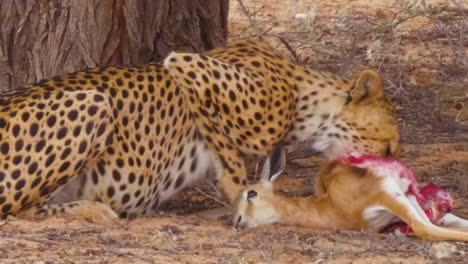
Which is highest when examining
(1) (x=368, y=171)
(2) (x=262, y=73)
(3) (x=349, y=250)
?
(2) (x=262, y=73)

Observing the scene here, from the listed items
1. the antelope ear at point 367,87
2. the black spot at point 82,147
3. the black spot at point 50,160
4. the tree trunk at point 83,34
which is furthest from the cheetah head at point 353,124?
the black spot at point 50,160

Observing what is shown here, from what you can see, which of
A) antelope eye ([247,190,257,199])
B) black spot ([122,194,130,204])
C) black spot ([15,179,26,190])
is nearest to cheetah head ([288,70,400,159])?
antelope eye ([247,190,257,199])

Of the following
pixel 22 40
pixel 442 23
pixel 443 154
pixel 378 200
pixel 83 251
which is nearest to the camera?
pixel 83 251

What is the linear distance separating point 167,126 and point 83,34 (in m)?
1.00

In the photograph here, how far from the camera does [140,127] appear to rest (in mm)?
5008

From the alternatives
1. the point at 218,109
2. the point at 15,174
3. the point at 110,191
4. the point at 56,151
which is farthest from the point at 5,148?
the point at 218,109

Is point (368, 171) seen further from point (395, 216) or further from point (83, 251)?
point (83, 251)

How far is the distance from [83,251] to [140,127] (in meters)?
1.09

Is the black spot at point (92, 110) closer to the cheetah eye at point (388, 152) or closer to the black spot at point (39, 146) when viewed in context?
the black spot at point (39, 146)

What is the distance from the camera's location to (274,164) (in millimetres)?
4883

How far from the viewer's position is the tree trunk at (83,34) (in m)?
5.74

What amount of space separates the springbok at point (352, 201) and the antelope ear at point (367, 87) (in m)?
0.59

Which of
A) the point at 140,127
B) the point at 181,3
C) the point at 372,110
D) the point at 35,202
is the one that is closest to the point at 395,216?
the point at 372,110

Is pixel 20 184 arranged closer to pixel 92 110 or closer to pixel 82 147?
pixel 82 147
